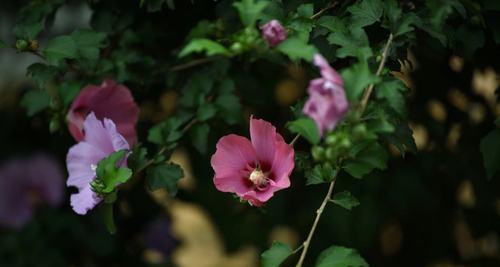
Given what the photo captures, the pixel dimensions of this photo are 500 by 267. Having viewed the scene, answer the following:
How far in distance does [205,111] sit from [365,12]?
34 cm

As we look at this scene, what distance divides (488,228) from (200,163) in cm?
66

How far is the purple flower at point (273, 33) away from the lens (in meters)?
1.02

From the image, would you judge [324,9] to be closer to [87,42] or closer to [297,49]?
[297,49]

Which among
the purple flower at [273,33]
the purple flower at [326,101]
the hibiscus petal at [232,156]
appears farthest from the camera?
the hibiscus petal at [232,156]

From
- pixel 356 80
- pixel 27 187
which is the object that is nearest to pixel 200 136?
pixel 356 80

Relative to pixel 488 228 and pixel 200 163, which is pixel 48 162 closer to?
pixel 200 163

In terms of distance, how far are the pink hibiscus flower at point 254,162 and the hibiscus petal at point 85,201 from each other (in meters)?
0.16

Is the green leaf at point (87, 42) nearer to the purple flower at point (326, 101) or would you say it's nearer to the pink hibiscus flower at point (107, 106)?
the pink hibiscus flower at point (107, 106)

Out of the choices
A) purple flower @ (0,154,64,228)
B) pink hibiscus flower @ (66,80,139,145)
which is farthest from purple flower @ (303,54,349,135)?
purple flower @ (0,154,64,228)

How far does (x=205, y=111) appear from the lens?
1.35 meters

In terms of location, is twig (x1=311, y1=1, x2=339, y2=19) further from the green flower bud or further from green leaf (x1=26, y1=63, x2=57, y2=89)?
green leaf (x1=26, y1=63, x2=57, y2=89)

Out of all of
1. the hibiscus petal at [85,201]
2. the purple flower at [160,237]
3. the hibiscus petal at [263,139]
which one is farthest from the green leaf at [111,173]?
the purple flower at [160,237]

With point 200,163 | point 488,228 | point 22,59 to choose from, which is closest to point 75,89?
point 200,163

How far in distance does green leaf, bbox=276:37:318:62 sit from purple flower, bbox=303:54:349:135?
2.0 inches
